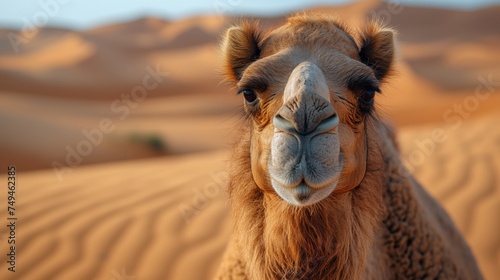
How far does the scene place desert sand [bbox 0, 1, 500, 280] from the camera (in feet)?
18.3

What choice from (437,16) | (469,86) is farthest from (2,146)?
(437,16)

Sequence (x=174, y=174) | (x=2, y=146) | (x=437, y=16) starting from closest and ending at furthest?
(x=174, y=174)
(x=2, y=146)
(x=437, y=16)

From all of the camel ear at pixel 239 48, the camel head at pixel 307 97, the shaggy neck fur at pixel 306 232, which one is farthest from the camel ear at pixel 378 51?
the camel ear at pixel 239 48

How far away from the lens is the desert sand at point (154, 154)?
557 centimetres

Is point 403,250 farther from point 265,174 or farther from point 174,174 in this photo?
point 174,174

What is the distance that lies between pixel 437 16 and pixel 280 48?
2725 inches

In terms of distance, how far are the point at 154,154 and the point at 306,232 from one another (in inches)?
587

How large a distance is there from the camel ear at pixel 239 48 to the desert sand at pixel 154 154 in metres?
0.30

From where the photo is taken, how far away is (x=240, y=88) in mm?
2484

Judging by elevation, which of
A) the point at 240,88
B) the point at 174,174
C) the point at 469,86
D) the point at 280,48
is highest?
the point at 469,86

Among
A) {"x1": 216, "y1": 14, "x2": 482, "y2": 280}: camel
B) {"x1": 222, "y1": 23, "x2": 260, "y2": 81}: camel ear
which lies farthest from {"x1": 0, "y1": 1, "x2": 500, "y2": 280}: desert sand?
{"x1": 216, "y1": 14, "x2": 482, "y2": 280}: camel

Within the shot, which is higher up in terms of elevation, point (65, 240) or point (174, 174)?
point (174, 174)

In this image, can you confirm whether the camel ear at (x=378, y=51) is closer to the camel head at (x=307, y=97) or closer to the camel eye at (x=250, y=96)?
the camel head at (x=307, y=97)

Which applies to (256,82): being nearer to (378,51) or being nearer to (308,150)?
(308,150)
